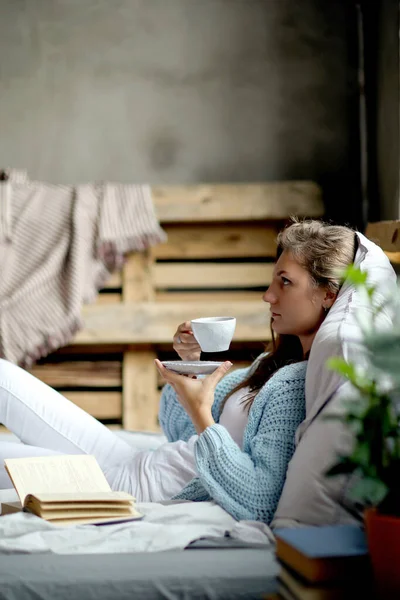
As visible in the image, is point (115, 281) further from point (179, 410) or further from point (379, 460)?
point (379, 460)

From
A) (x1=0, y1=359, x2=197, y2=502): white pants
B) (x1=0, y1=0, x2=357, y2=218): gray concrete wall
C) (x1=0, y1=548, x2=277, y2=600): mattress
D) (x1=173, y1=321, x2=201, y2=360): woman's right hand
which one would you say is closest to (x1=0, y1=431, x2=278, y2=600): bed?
(x1=0, y1=548, x2=277, y2=600): mattress

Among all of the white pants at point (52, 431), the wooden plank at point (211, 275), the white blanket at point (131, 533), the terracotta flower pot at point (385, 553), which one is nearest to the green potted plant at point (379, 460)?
the terracotta flower pot at point (385, 553)

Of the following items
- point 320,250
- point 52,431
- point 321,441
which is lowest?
point 52,431

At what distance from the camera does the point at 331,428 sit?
1252mm

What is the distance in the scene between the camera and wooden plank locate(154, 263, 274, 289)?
3.31 m

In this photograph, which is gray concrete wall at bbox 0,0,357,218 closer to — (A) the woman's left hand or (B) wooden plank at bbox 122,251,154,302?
(B) wooden plank at bbox 122,251,154,302

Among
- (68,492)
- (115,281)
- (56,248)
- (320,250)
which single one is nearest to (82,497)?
(68,492)

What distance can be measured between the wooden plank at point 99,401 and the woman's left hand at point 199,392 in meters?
1.75

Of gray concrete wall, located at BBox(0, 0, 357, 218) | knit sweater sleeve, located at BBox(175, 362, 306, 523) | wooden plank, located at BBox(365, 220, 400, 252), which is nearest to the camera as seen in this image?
knit sweater sleeve, located at BBox(175, 362, 306, 523)

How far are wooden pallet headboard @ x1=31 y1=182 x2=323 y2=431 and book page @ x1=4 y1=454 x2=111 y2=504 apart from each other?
1569 millimetres

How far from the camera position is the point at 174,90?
3541mm

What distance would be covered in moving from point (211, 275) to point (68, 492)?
1930 millimetres

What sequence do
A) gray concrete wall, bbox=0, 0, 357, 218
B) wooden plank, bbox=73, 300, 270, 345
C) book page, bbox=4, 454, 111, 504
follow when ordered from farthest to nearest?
1. gray concrete wall, bbox=0, 0, 357, 218
2. wooden plank, bbox=73, 300, 270, 345
3. book page, bbox=4, 454, 111, 504

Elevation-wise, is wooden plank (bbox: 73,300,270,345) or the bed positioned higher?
the bed
